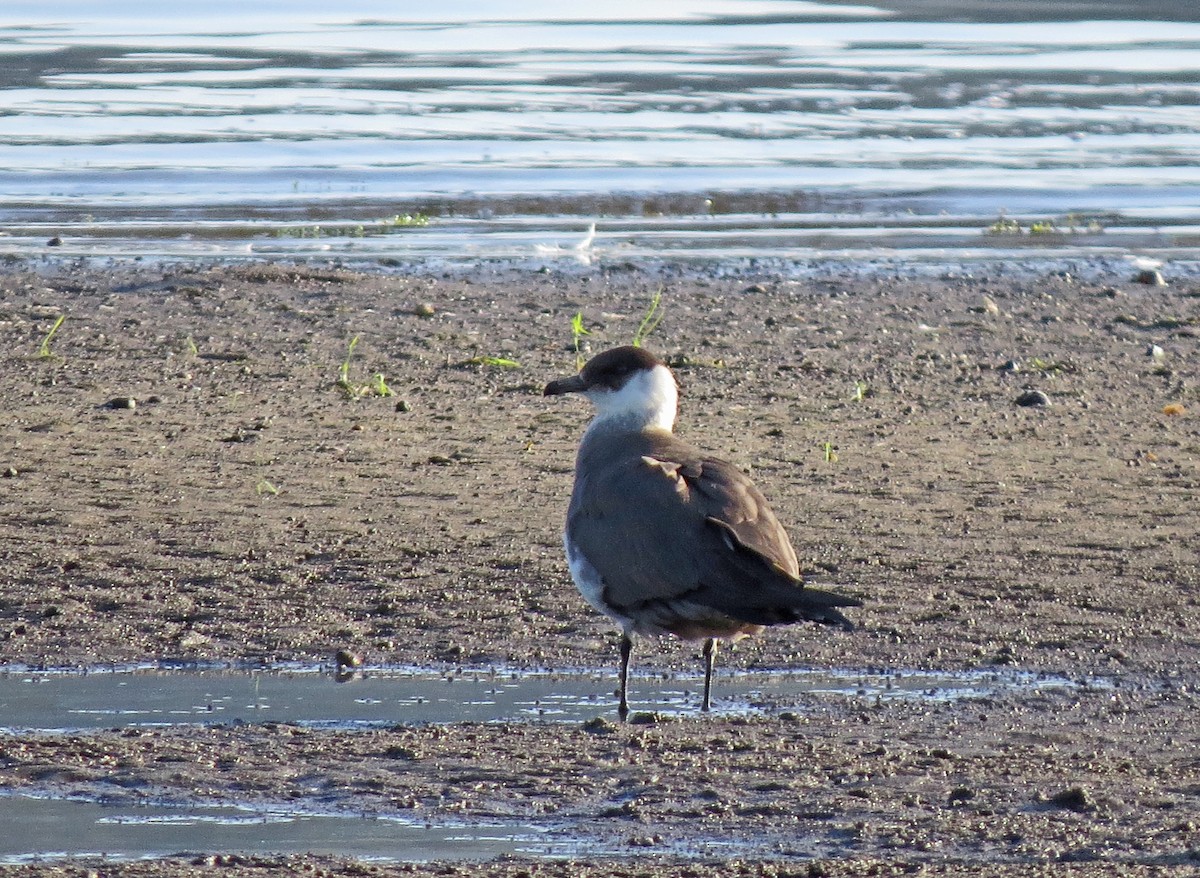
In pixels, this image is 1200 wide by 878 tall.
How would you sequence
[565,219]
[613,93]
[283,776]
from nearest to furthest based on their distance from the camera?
1. [283,776]
2. [565,219]
3. [613,93]

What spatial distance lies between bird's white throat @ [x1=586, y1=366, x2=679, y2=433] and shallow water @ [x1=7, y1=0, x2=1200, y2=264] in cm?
620

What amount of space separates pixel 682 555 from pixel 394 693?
928 mm

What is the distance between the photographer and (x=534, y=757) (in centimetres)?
507

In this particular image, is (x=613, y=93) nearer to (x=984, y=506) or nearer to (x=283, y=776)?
(x=984, y=506)

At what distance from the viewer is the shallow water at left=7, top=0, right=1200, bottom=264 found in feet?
45.3

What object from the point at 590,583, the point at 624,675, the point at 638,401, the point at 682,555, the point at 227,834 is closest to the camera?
the point at 227,834

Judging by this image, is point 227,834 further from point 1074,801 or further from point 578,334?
point 578,334

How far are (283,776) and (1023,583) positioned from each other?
289cm

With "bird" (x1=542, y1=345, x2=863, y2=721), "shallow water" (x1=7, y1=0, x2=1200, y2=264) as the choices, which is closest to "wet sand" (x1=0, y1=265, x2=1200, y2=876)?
"bird" (x1=542, y1=345, x2=863, y2=721)

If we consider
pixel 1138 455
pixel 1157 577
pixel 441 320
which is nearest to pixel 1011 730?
pixel 1157 577

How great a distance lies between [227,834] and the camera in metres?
4.53

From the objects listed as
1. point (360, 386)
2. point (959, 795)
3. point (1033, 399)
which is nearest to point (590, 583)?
point (959, 795)

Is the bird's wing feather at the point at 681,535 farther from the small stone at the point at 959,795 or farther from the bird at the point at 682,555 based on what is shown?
the small stone at the point at 959,795

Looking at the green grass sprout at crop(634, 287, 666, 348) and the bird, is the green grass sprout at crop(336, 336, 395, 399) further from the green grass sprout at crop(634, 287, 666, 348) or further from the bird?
the bird
